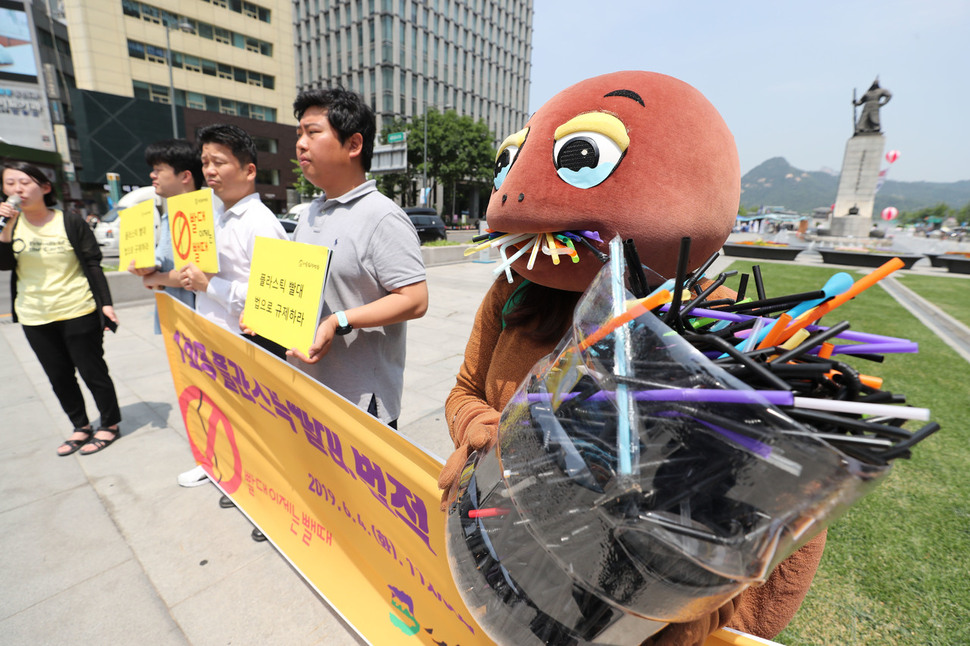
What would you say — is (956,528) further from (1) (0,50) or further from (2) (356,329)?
(1) (0,50)

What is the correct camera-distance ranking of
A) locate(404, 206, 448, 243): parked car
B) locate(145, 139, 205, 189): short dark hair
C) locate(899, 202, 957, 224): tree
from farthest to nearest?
locate(899, 202, 957, 224): tree, locate(404, 206, 448, 243): parked car, locate(145, 139, 205, 189): short dark hair

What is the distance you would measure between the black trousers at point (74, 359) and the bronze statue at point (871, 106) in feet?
102

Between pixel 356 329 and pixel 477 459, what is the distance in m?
1.16

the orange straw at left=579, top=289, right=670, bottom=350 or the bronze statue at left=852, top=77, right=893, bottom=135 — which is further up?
the bronze statue at left=852, top=77, right=893, bottom=135

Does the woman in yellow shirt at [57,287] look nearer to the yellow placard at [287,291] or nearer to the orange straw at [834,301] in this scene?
the yellow placard at [287,291]

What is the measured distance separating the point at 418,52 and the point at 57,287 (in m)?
49.0

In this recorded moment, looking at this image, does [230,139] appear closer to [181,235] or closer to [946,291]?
[181,235]

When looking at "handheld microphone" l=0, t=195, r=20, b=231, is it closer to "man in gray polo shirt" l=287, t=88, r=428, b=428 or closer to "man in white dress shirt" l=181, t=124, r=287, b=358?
"man in white dress shirt" l=181, t=124, r=287, b=358

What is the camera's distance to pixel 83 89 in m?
23.9

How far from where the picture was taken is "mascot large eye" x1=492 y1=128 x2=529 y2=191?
41.4 inches

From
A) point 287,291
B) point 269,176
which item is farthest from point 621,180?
point 269,176

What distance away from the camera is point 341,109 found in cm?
185

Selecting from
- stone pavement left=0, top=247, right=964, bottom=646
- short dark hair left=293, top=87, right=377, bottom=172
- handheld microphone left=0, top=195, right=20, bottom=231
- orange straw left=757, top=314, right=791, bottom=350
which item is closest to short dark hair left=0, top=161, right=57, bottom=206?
handheld microphone left=0, top=195, right=20, bottom=231

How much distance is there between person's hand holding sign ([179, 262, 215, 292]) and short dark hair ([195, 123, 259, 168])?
1.99ft
